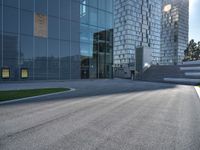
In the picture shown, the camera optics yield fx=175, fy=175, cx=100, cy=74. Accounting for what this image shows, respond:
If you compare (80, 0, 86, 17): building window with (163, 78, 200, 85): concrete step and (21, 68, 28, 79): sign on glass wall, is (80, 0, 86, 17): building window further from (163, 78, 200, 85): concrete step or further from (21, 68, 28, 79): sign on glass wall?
(163, 78, 200, 85): concrete step

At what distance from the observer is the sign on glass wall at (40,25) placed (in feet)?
92.5

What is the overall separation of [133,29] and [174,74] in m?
39.5

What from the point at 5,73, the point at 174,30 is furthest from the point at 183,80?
the point at 174,30

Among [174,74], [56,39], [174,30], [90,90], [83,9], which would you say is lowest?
[90,90]

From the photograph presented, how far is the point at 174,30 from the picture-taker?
110250 mm

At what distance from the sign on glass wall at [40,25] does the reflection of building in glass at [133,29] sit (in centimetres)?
4257

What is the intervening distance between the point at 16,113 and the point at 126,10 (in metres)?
72.5

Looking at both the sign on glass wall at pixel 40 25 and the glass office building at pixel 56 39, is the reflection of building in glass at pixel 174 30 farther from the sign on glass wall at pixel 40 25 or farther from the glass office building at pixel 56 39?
the sign on glass wall at pixel 40 25

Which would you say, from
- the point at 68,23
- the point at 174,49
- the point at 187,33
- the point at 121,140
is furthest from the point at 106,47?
the point at 187,33

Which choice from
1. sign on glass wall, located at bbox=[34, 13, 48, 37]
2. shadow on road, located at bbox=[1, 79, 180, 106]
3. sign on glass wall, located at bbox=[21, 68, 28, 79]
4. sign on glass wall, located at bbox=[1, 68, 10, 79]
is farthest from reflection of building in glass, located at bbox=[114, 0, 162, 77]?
sign on glass wall, located at bbox=[1, 68, 10, 79]

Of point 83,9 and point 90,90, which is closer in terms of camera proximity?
point 90,90

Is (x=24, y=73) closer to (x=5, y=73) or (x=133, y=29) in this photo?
(x=5, y=73)

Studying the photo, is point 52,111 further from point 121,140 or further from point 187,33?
point 187,33

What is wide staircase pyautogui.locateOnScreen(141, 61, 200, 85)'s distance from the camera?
34.4 meters
